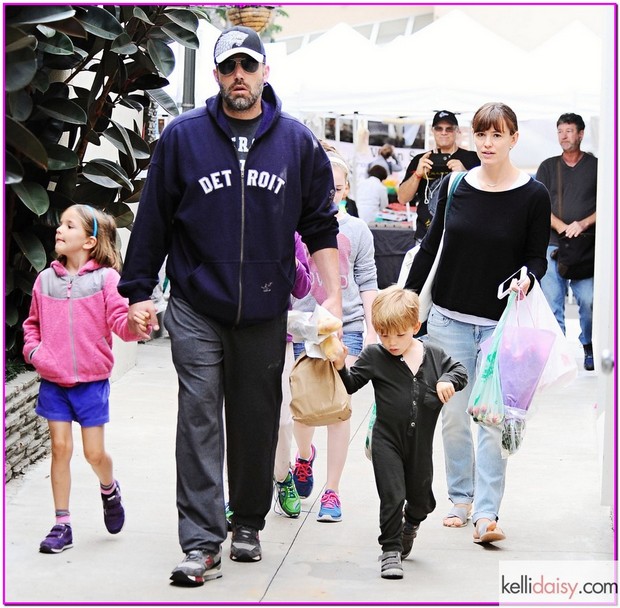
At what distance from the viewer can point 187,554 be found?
4602 millimetres

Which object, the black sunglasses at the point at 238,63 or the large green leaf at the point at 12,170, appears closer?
the black sunglasses at the point at 238,63

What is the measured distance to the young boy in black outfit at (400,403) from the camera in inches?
186

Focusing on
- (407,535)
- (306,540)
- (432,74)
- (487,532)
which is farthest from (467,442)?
(432,74)

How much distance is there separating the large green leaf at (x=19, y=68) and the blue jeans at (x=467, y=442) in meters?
2.18

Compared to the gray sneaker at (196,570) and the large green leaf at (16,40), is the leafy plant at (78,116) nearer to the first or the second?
the large green leaf at (16,40)

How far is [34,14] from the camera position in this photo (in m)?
5.05

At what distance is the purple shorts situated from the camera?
16.5 feet

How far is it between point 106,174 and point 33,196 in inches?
43.9

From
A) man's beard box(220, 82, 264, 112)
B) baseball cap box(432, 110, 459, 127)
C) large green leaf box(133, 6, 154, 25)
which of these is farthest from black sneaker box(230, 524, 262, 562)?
baseball cap box(432, 110, 459, 127)

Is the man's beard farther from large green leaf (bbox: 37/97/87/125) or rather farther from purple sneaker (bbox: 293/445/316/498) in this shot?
purple sneaker (bbox: 293/445/316/498)

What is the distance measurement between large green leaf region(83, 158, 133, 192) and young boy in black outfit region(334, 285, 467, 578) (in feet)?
8.27

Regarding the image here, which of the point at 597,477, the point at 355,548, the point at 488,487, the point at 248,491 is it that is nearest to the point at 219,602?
the point at 248,491

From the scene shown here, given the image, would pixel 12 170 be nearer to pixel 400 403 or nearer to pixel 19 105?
pixel 19 105

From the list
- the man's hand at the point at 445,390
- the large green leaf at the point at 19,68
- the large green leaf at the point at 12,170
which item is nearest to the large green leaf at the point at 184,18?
the large green leaf at the point at 12,170
